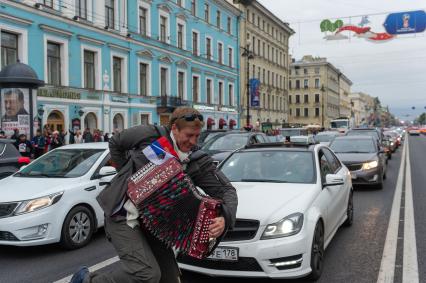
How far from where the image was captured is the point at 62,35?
2520cm

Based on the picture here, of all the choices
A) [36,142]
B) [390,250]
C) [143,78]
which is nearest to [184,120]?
[390,250]

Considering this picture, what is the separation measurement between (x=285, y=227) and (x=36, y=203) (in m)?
Answer: 3.28

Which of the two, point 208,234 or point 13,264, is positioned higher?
point 208,234

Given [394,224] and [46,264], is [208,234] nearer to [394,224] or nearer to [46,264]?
[46,264]

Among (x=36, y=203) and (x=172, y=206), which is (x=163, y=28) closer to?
(x=36, y=203)

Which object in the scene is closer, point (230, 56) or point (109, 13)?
point (109, 13)

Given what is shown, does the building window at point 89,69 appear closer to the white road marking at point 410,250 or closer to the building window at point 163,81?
the building window at point 163,81

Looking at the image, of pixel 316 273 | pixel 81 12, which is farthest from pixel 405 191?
pixel 81 12

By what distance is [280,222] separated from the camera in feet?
15.0

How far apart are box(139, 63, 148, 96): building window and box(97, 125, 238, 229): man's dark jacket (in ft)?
99.6

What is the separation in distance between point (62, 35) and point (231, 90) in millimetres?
26840

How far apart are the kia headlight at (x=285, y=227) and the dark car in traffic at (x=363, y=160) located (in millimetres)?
7722

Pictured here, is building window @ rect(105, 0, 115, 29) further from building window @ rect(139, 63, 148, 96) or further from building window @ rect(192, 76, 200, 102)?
building window @ rect(192, 76, 200, 102)

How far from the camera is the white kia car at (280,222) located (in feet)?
14.6
